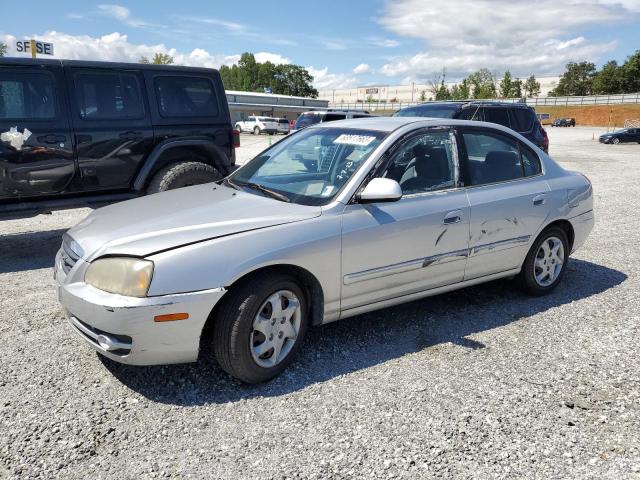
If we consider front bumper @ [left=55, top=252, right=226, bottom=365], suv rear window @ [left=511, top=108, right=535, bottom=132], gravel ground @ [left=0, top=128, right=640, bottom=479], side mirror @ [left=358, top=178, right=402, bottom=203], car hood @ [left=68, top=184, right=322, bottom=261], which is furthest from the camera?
suv rear window @ [left=511, top=108, right=535, bottom=132]

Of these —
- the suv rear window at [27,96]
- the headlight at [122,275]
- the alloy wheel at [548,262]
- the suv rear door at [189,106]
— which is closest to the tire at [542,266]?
the alloy wheel at [548,262]

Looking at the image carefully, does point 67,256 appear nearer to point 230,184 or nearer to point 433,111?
point 230,184

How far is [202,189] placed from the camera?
4207 millimetres

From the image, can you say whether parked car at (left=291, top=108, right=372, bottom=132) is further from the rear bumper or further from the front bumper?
the front bumper

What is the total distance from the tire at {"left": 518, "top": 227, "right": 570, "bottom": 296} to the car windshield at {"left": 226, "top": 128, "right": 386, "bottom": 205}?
1930 millimetres

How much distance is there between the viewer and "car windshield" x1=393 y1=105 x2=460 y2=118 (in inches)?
394

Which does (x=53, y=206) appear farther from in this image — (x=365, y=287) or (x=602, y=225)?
(x=602, y=225)

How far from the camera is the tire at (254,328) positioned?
306 centimetres

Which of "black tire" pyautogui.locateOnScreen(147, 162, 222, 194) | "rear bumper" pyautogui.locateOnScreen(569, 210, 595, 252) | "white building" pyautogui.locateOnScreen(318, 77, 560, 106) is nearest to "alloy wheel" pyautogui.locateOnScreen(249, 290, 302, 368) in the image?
"rear bumper" pyautogui.locateOnScreen(569, 210, 595, 252)

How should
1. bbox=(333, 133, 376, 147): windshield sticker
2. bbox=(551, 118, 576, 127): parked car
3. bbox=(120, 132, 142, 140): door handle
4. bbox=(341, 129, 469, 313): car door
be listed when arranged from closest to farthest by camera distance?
bbox=(341, 129, 469, 313): car door, bbox=(333, 133, 376, 147): windshield sticker, bbox=(120, 132, 142, 140): door handle, bbox=(551, 118, 576, 127): parked car

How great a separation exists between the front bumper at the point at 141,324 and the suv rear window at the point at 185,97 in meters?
4.04

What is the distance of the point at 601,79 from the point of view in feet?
309

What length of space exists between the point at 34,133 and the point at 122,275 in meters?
3.64

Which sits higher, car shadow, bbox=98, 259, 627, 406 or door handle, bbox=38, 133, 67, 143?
door handle, bbox=38, 133, 67, 143
